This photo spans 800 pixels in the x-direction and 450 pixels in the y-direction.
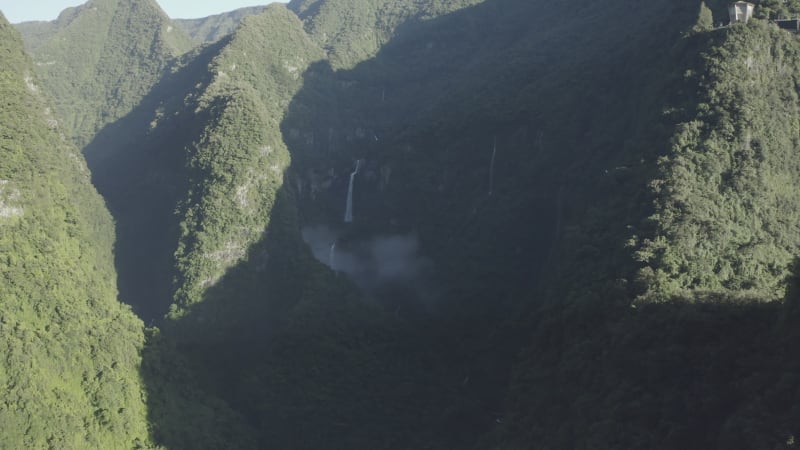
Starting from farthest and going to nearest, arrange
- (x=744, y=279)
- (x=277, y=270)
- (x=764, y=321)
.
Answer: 1. (x=277, y=270)
2. (x=744, y=279)
3. (x=764, y=321)

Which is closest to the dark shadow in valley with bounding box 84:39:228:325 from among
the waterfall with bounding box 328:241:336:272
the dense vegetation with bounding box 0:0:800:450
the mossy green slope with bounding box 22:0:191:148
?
the dense vegetation with bounding box 0:0:800:450

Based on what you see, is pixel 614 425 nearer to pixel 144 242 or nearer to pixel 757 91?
pixel 757 91

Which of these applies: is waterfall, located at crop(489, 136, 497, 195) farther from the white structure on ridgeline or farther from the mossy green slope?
the mossy green slope

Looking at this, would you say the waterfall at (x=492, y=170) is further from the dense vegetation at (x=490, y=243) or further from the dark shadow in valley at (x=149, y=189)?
the dark shadow in valley at (x=149, y=189)

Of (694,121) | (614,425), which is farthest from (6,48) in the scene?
(614,425)

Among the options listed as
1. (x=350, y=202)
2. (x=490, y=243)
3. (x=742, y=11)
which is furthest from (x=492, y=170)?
(x=742, y=11)

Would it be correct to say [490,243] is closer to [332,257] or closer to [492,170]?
[492,170]

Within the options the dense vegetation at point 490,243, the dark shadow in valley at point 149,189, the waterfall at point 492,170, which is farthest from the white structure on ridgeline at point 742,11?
the dark shadow in valley at point 149,189
